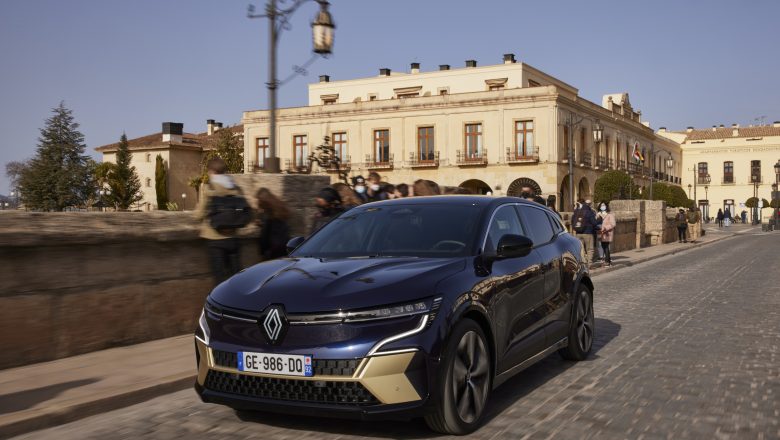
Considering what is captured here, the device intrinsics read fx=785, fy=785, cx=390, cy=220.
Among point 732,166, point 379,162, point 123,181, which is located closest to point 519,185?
point 379,162

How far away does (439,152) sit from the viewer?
5506 centimetres

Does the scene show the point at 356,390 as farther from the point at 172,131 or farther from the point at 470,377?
the point at 172,131

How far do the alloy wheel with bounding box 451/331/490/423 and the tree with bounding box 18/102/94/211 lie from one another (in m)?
81.1

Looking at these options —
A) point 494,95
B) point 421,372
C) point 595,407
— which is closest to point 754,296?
point 595,407

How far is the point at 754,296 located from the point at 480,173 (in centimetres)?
4171

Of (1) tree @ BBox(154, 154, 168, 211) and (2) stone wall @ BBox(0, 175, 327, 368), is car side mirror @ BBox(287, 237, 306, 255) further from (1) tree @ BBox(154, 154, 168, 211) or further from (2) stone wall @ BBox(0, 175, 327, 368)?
(1) tree @ BBox(154, 154, 168, 211)

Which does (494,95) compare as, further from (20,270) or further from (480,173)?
(20,270)

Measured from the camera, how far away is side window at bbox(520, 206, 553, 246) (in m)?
6.35

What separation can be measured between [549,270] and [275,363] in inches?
107

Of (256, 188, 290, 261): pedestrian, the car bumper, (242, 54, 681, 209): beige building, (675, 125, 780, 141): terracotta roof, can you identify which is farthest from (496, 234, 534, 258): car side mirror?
(675, 125, 780, 141): terracotta roof

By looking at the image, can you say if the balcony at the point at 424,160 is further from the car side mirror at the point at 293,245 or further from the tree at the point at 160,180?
the car side mirror at the point at 293,245

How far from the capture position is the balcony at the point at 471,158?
53.6m

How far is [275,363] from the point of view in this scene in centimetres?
427

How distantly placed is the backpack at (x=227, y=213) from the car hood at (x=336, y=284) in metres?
3.21
